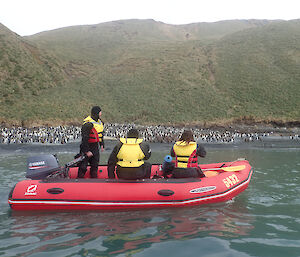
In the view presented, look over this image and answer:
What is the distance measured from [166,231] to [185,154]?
8.00 ft

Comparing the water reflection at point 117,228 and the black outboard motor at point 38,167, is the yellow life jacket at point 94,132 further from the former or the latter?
the water reflection at point 117,228

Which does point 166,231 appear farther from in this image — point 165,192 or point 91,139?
point 91,139

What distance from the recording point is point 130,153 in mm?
7723

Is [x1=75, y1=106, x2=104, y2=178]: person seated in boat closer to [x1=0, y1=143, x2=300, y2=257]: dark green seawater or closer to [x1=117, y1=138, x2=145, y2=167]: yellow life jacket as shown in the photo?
[x1=117, y1=138, x2=145, y2=167]: yellow life jacket

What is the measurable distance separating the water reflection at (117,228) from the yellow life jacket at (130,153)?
1.25 metres

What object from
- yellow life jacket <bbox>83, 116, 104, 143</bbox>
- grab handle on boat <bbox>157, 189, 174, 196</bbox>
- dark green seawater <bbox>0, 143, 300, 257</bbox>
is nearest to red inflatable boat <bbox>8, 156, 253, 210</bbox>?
grab handle on boat <bbox>157, 189, 174, 196</bbox>

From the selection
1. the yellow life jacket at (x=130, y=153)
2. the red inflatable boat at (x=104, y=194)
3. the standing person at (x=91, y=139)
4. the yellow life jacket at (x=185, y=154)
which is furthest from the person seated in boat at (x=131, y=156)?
the standing person at (x=91, y=139)

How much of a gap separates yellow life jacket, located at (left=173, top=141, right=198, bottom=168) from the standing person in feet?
7.49

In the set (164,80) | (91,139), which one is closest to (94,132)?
(91,139)

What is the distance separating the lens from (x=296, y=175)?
43.6 feet

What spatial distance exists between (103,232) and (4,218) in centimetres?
270

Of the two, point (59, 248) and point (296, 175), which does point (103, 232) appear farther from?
point (296, 175)

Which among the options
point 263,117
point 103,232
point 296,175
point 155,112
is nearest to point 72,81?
point 155,112

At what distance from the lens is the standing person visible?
340 inches
